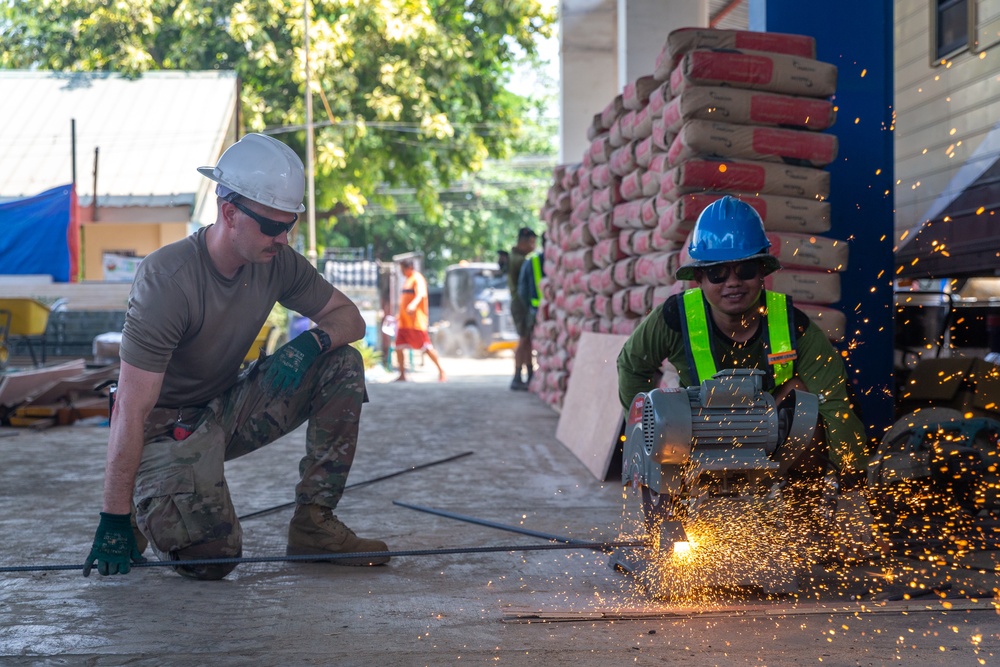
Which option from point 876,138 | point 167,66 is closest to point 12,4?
point 167,66

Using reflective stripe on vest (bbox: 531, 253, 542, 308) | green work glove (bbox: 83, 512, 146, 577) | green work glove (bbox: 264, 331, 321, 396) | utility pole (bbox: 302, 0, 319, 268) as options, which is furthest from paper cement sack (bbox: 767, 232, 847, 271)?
utility pole (bbox: 302, 0, 319, 268)

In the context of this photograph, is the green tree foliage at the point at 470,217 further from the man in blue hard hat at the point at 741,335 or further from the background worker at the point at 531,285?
the man in blue hard hat at the point at 741,335

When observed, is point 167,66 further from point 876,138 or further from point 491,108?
point 876,138

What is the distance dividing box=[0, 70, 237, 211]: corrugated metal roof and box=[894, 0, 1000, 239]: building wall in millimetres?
12366

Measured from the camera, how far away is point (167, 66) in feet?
77.4

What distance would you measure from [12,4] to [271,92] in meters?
6.13

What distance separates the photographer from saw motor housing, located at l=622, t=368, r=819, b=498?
326 centimetres

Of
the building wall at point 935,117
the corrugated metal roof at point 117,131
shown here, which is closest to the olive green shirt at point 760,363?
the building wall at point 935,117

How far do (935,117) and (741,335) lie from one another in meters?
5.61

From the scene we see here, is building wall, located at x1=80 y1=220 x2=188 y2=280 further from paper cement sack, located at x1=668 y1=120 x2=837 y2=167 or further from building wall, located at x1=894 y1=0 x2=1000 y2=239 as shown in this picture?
paper cement sack, located at x1=668 y1=120 x2=837 y2=167

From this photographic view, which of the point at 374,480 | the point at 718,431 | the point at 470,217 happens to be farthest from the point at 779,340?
the point at 470,217

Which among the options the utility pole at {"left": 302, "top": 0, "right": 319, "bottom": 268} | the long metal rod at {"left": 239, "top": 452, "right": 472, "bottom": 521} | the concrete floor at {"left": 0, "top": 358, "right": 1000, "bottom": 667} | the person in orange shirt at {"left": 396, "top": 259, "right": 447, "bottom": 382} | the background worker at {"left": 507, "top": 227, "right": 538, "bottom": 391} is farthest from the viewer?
the utility pole at {"left": 302, "top": 0, "right": 319, "bottom": 268}

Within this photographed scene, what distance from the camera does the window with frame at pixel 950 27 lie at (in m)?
8.00

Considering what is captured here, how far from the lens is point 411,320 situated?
14.2 metres
